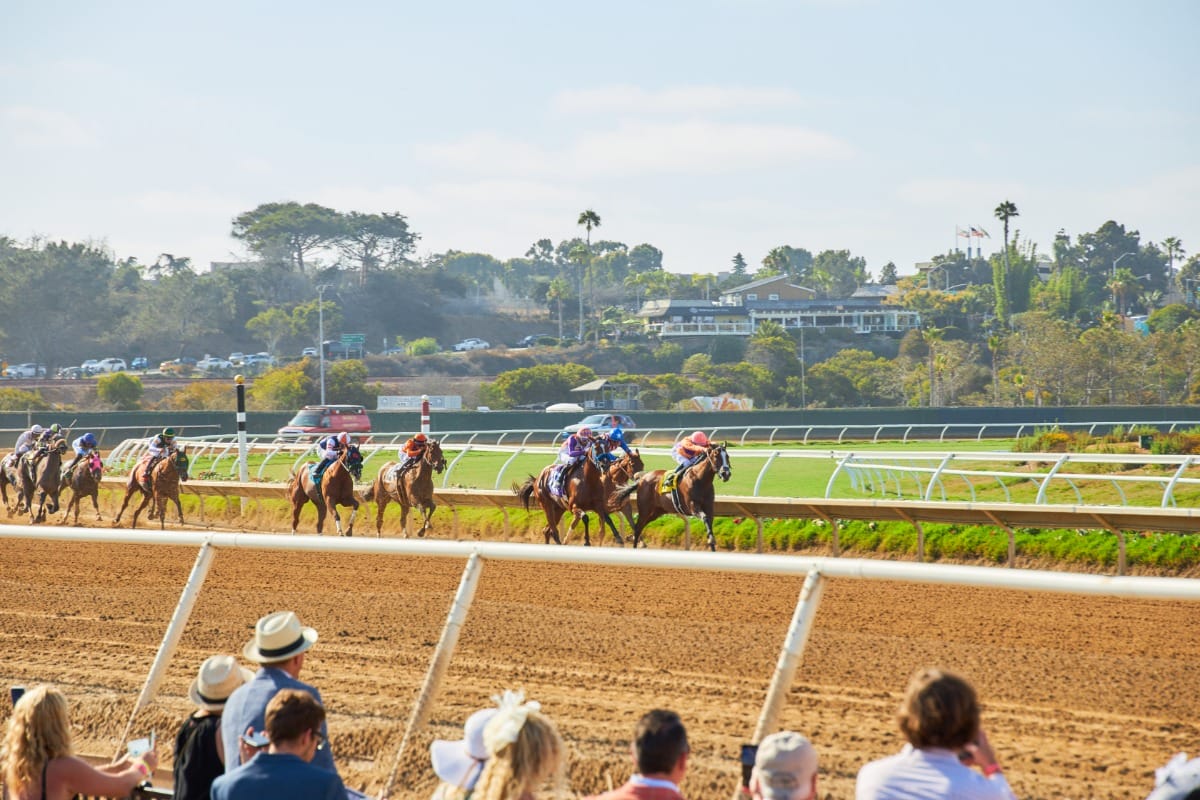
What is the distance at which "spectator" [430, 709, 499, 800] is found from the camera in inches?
123

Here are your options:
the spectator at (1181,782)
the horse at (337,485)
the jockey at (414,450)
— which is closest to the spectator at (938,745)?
the spectator at (1181,782)

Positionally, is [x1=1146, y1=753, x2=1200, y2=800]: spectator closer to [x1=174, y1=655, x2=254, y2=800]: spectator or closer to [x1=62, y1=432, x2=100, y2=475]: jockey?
[x1=174, y1=655, x2=254, y2=800]: spectator

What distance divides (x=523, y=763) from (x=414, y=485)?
40.8 ft

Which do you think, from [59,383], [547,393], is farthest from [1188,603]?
[59,383]

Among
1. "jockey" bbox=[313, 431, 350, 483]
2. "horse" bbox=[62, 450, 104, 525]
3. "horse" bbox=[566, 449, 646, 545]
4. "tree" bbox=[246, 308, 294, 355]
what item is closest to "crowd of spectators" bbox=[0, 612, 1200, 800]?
"horse" bbox=[566, 449, 646, 545]

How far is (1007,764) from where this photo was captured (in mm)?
3592

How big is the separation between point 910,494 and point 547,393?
4674cm

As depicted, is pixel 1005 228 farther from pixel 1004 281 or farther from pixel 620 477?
pixel 620 477

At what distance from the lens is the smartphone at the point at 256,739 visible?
3.56 m

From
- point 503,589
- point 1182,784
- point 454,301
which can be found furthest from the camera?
point 454,301

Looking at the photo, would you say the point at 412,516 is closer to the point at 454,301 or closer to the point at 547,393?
the point at 547,393

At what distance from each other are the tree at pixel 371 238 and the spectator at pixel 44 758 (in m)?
117

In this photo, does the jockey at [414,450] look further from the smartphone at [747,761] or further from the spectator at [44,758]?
the smartphone at [747,761]

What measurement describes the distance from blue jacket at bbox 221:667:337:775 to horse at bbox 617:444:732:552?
859 cm
